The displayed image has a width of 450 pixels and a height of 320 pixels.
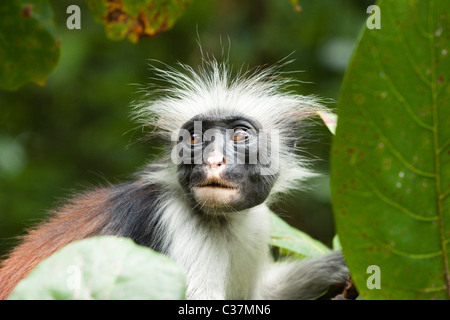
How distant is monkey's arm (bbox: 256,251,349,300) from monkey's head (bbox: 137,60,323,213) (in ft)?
2.82

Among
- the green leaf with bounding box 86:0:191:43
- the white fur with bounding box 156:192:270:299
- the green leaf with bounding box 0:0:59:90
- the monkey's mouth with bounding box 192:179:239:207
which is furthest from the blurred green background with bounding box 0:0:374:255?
the green leaf with bounding box 0:0:59:90

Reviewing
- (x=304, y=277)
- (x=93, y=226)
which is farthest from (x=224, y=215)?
(x=304, y=277)

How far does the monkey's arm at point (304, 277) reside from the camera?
5.68 m

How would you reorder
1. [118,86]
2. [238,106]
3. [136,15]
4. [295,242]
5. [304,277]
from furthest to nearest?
1. [118,86]
2. [304,277]
3. [238,106]
4. [295,242]
5. [136,15]

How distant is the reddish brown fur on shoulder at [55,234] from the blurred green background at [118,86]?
123 inches

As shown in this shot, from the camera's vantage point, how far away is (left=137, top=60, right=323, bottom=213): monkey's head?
4504 mm

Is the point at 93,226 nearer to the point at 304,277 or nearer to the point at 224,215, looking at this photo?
the point at 224,215

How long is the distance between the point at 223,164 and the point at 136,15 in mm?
1594

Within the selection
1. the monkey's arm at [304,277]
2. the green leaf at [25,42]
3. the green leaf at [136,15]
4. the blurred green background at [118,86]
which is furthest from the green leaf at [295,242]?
the blurred green background at [118,86]

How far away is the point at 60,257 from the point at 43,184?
311 inches

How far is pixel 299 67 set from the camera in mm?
9125

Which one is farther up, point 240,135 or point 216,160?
point 240,135

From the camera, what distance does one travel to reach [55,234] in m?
4.91
